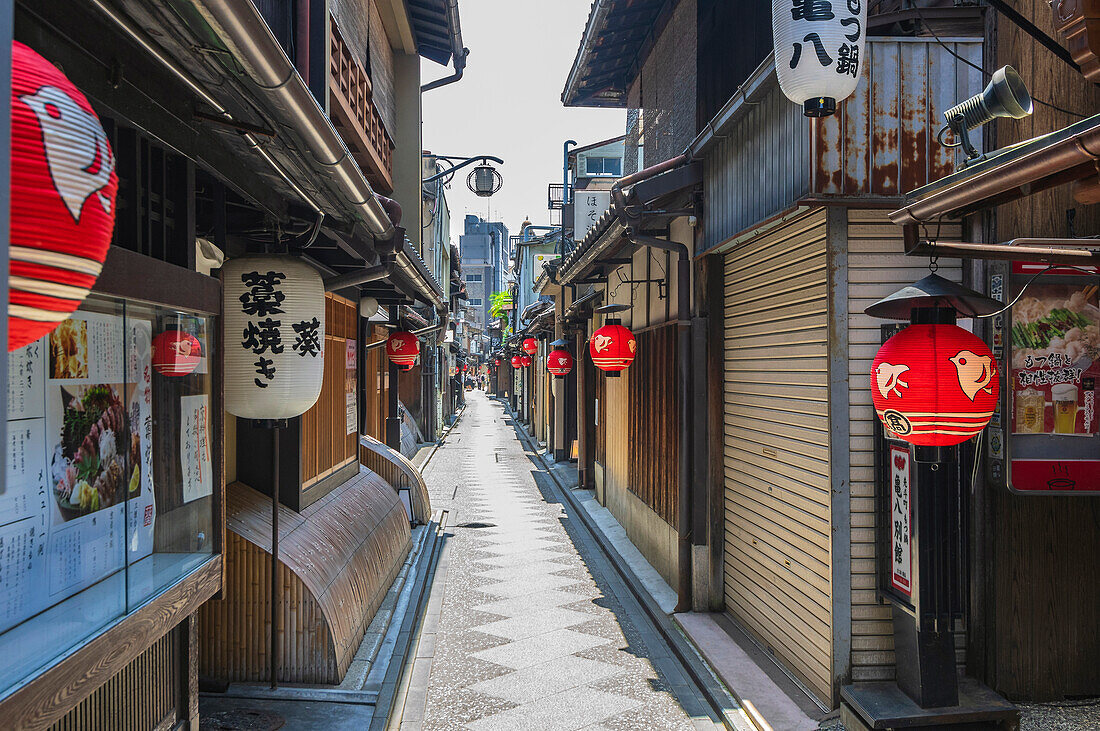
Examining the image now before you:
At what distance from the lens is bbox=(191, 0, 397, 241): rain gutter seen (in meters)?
3.12

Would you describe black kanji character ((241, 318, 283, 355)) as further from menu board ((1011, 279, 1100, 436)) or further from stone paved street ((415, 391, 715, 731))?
menu board ((1011, 279, 1100, 436))

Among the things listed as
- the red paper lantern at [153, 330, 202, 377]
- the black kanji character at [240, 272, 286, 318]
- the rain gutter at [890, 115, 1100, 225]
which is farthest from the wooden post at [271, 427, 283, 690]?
the rain gutter at [890, 115, 1100, 225]

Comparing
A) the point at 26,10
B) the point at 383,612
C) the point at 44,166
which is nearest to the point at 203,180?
the point at 26,10

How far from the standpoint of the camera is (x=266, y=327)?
705cm

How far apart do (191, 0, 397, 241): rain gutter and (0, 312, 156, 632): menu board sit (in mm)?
1635

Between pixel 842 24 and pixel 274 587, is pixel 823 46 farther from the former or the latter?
pixel 274 587

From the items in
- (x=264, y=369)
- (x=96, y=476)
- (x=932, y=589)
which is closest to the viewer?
(x=96, y=476)

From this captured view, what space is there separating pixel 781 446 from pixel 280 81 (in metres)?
6.88

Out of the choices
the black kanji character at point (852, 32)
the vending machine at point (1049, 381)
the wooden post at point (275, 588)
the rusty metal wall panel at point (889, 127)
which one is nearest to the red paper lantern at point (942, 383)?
the vending machine at point (1049, 381)

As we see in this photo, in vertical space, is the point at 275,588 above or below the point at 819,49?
below

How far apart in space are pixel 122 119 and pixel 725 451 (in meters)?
8.76

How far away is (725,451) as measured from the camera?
10.9 m

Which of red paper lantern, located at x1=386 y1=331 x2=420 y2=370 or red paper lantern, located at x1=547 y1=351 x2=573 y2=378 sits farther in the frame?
red paper lantern, located at x1=547 y1=351 x2=573 y2=378

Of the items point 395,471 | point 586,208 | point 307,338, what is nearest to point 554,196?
point 586,208
